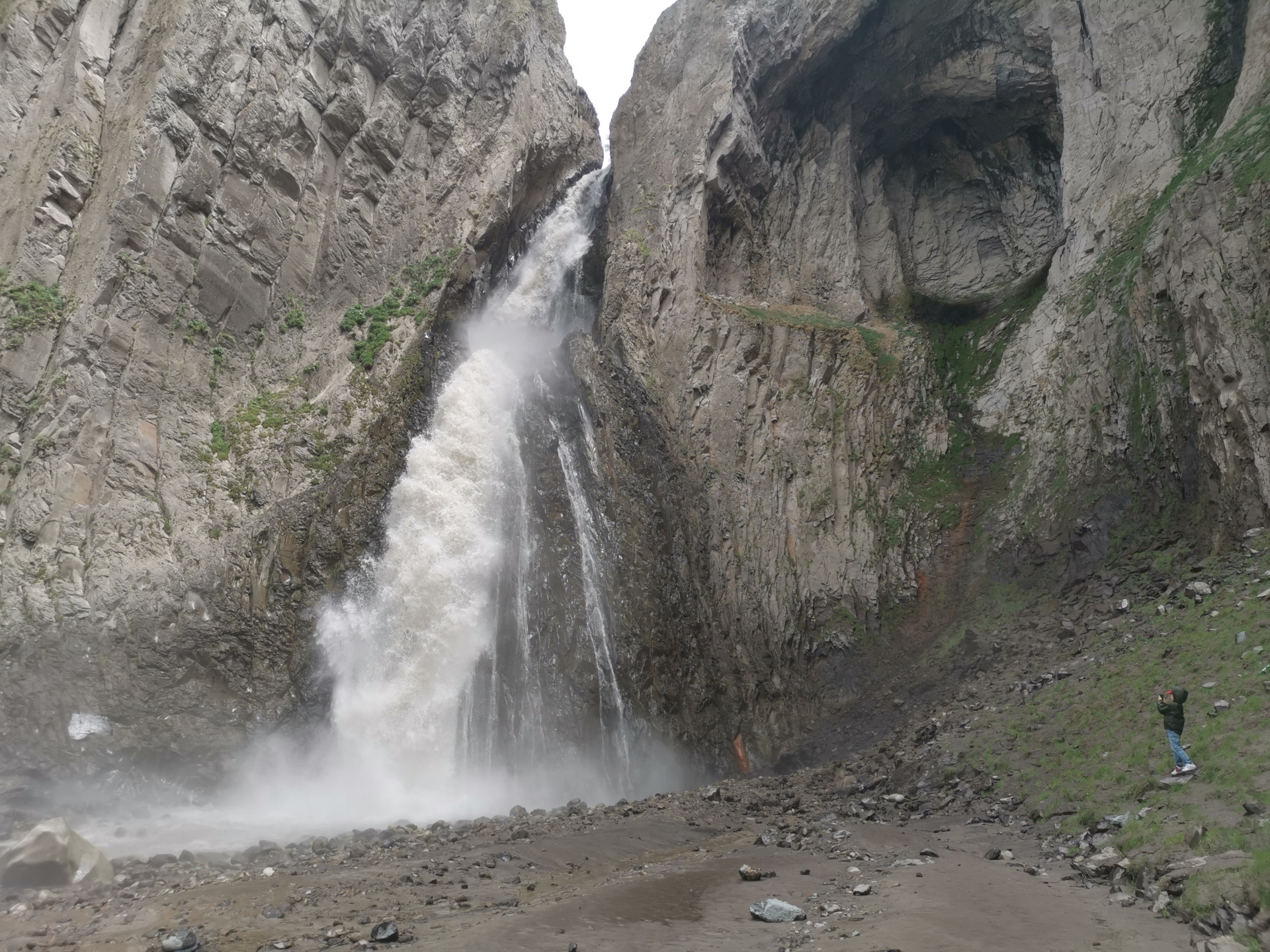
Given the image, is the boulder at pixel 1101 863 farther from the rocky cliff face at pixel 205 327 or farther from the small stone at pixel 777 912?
the rocky cliff face at pixel 205 327

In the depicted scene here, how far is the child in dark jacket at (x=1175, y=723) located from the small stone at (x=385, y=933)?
8089 mm

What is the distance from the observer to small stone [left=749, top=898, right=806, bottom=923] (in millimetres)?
6211

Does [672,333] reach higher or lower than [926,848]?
higher

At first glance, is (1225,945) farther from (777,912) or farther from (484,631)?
(484,631)

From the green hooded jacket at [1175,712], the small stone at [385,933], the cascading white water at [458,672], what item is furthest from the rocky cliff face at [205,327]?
the green hooded jacket at [1175,712]

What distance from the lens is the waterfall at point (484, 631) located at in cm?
1571

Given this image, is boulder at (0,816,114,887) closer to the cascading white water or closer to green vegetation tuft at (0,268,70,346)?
the cascading white water

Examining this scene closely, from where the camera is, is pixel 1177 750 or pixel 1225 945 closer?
pixel 1225 945

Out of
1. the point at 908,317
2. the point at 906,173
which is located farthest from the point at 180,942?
the point at 906,173

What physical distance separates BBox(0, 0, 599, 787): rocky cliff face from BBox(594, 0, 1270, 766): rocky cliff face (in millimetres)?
7159

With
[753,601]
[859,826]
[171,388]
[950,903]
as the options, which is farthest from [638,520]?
[950,903]

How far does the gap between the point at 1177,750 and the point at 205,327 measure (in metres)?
21.0

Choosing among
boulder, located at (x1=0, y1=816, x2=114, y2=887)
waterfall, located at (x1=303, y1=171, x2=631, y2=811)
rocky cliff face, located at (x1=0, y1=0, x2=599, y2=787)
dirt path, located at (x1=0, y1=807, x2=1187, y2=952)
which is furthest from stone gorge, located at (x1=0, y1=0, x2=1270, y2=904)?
dirt path, located at (x1=0, y1=807, x2=1187, y2=952)

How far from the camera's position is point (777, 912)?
627 cm
